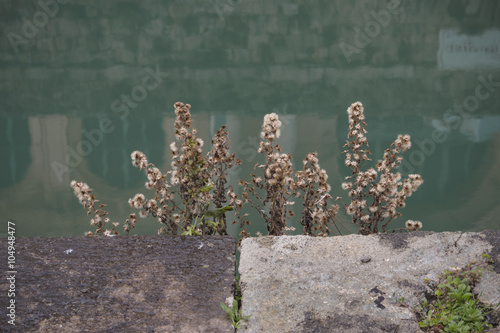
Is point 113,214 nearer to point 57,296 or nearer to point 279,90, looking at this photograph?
point 57,296

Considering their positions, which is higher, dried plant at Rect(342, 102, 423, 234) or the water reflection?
dried plant at Rect(342, 102, 423, 234)

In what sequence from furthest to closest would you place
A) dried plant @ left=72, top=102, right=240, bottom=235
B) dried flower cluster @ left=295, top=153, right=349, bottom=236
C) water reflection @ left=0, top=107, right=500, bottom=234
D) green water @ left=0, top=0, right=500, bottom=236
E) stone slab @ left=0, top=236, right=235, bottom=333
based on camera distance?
green water @ left=0, top=0, right=500, bottom=236 → water reflection @ left=0, top=107, right=500, bottom=234 → dried flower cluster @ left=295, top=153, right=349, bottom=236 → dried plant @ left=72, top=102, right=240, bottom=235 → stone slab @ left=0, top=236, right=235, bottom=333

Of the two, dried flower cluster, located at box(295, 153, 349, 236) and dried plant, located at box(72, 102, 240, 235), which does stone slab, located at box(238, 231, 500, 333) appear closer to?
dried plant, located at box(72, 102, 240, 235)

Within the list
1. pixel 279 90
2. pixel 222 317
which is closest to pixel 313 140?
pixel 279 90

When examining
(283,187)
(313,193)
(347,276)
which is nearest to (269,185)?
(283,187)

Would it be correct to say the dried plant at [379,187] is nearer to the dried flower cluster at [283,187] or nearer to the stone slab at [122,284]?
the dried flower cluster at [283,187]

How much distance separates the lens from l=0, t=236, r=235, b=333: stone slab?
2408mm

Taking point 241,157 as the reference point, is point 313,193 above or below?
above

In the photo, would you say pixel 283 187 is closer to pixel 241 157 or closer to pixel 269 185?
pixel 269 185

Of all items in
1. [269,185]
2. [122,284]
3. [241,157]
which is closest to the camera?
[122,284]

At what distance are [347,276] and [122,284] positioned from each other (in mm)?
1075

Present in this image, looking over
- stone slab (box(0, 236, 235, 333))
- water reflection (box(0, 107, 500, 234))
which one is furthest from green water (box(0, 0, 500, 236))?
stone slab (box(0, 236, 235, 333))

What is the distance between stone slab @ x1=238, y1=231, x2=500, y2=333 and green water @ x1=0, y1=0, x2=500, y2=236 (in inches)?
93.3

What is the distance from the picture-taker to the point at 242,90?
793 cm
